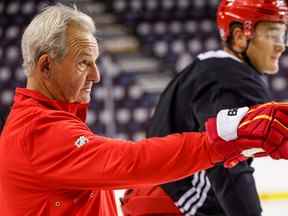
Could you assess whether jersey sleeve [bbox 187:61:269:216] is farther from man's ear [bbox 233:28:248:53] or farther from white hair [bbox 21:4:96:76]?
white hair [bbox 21:4:96:76]

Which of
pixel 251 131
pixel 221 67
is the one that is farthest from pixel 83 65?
pixel 221 67

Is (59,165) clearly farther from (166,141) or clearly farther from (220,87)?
(220,87)

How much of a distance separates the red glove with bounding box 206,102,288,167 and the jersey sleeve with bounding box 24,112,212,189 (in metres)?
0.03

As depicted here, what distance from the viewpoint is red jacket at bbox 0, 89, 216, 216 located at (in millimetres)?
1231

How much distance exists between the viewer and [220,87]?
1.82 meters

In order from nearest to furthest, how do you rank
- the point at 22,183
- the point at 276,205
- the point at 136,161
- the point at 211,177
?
the point at 136,161, the point at 22,183, the point at 211,177, the point at 276,205

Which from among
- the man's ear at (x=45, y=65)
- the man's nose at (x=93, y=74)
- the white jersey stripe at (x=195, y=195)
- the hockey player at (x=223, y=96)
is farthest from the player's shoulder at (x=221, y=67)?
the man's ear at (x=45, y=65)

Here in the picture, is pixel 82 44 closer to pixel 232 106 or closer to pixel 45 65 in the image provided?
pixel 45 65

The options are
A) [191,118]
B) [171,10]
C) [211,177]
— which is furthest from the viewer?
[171,10]

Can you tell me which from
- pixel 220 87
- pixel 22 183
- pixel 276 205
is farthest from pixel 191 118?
pixel 22 183

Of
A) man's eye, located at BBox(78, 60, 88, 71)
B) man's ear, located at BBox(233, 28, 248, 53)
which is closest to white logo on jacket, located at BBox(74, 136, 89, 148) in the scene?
man's eye, located at BBox(78, 60, 88, 71)

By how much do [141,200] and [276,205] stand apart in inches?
19.2

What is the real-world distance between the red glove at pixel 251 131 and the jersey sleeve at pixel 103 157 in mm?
28

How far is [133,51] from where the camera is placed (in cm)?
770
